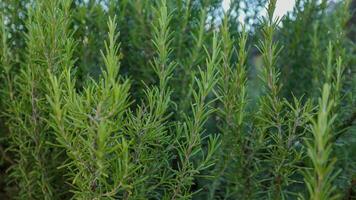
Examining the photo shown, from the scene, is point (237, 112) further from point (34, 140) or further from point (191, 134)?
point (34, 140)

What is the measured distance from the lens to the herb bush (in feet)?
2.20

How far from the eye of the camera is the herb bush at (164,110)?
670mm

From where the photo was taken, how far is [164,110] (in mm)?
739

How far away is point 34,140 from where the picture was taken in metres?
0.85

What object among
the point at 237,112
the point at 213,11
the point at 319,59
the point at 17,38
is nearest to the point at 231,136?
the point at 237,112

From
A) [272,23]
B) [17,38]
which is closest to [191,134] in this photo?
[272,23]

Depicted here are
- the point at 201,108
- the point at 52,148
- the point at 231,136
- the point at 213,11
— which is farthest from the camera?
the point at 213,11

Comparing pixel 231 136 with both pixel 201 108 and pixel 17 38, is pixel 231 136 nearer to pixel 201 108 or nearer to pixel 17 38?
pixel 201 108

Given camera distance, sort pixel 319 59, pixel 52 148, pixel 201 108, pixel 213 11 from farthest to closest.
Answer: pixel 213 11, pixel 319 59, pixel 52 148, pixel 201 108

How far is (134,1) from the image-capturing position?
1.07m

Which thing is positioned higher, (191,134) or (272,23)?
(272,23)

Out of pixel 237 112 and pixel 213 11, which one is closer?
pixel 237 112

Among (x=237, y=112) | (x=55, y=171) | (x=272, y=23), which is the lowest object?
(x=55, y=171)

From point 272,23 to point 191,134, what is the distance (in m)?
0.24
